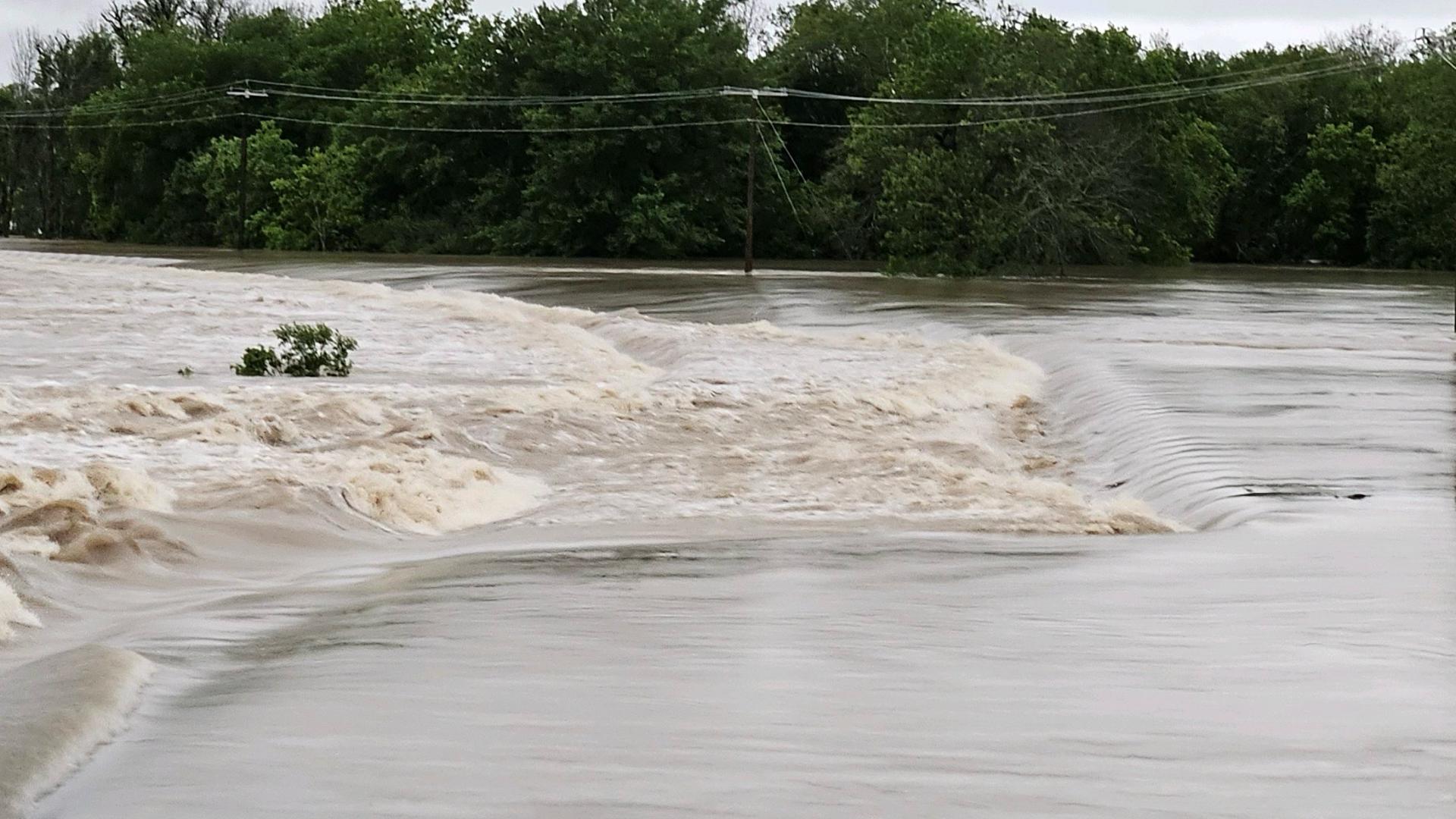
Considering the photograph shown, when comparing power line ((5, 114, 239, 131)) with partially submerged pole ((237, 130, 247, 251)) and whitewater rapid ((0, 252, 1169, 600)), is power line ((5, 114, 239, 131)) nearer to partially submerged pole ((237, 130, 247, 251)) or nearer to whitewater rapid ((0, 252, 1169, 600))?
partially submerged pole ((237, 130, 247, 251))

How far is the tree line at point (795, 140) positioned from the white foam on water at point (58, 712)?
42.2 meters

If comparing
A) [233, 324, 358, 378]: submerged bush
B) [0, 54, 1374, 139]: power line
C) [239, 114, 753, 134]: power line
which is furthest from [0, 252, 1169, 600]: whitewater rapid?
[239, 114, 753, 134]: power line

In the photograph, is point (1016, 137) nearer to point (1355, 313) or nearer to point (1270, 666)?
point (1355, 313)

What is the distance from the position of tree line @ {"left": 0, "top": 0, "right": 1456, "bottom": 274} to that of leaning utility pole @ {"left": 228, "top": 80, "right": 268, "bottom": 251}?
0.38m

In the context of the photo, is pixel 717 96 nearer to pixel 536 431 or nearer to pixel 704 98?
pixel 704 98

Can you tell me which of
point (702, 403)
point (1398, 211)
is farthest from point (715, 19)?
point (702, 403)

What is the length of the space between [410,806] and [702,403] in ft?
45.7

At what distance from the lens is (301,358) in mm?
21219

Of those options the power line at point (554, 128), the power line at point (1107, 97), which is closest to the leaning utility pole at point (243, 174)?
the power line at point (554, 128)

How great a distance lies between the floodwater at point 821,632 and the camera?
508 centimetres

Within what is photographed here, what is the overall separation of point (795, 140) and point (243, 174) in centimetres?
2078

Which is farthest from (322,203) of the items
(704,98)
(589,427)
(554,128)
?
(589,427)

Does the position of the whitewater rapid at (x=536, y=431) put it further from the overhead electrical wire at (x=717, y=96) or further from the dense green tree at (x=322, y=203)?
the dense green tree at (x=322, y=203)

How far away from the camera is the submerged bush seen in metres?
21.0
